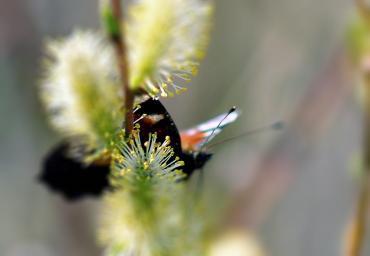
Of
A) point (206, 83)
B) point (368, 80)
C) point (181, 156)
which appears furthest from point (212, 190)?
point (181, 156)

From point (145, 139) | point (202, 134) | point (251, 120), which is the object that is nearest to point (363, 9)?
point (202, 134)

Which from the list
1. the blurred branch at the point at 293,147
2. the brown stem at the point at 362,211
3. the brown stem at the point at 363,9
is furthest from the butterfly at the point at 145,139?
the blurred branch at the point at 293,147

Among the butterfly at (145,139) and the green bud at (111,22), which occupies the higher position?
the green bud at (111,22)

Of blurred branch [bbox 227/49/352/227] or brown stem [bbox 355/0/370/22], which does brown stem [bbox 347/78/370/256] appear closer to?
brown stem [bbox 355/0/370/22]

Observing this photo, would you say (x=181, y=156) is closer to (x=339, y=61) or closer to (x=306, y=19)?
(x=339, y=61)

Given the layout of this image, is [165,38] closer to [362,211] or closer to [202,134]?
[202,134]

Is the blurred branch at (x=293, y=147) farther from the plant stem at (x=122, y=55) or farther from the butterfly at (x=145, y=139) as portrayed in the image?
the plant stem at (x=122, y=55)
